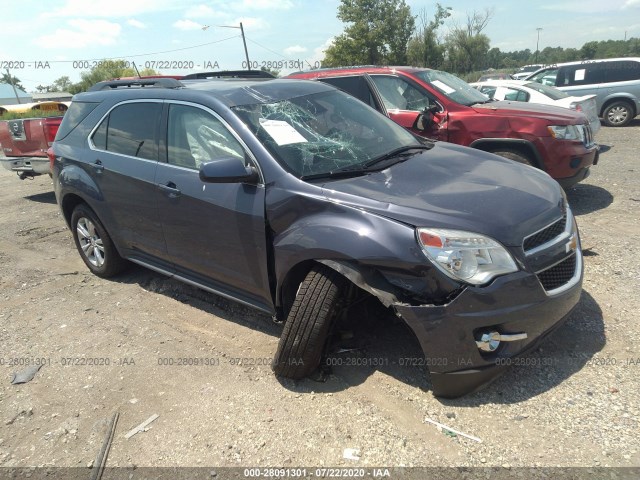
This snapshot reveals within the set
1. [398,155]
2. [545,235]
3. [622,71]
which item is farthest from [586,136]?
[622,71]

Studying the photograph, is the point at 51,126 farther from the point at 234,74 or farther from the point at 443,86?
the point at 443,86

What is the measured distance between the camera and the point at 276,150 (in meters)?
3.12

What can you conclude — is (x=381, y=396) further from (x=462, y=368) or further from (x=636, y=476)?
(x=636, y=476)

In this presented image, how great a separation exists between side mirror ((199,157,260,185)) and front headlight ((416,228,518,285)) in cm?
117

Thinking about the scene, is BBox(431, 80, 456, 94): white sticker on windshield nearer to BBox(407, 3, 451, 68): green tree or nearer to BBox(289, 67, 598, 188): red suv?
BBox(289, 67, 598, 188): red suv

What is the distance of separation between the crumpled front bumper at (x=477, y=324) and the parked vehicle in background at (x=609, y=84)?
12.4 m

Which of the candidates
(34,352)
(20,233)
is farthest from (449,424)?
(20,233)

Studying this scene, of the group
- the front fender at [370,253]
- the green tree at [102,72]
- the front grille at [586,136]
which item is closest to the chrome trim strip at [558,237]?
the front fender at [370,253]

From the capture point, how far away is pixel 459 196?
2779 mm

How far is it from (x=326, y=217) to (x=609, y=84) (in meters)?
12.9

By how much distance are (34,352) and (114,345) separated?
624 mm

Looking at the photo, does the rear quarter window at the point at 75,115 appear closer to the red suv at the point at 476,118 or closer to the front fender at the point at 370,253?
the front fender at the point at 370,253

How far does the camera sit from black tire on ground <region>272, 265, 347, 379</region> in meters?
2.78

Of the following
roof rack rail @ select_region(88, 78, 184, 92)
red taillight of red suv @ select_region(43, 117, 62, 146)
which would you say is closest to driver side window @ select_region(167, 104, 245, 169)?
roof rack rail @ select_region(88, 78, 184, 92)
